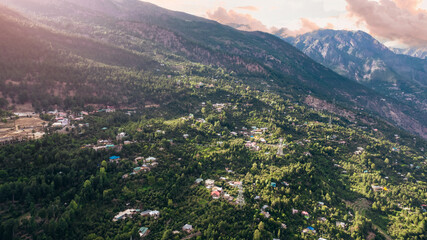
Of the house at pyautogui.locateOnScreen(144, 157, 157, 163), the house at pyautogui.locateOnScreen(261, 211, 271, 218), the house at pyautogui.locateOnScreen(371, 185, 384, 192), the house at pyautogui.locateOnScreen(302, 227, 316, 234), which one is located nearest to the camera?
the house at pyautogui.locateOnScreen(302, 227, 316, 234)

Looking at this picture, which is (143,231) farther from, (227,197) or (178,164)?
(178,164)

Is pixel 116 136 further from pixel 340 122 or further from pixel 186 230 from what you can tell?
pixel 340 122

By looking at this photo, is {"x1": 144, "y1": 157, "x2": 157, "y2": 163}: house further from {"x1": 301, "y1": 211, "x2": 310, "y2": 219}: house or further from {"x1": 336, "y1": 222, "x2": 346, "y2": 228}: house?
{"x1": 336, "y1": 222, "x2": 346, "y2": 228}: house

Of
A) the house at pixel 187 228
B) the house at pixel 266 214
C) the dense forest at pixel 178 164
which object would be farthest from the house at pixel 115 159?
the house at pixel 266 214

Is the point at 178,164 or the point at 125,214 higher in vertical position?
the point at 178,164

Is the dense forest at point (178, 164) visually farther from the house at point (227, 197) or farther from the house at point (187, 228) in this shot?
the house at point (227, 197)

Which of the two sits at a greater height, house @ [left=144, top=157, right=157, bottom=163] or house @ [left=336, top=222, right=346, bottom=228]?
house @ [left=336, top=222, right=346, bottom=228]

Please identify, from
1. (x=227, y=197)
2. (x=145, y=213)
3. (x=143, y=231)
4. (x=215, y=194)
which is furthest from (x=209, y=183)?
(x=143, y=231)

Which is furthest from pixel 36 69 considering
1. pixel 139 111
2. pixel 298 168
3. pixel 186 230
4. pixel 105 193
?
pixel 298 168

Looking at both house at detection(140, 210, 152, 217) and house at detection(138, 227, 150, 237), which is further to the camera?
house at detection(140, 210, 152, 217)

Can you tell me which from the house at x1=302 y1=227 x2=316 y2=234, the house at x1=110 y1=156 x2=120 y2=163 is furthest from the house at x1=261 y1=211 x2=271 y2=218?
the house at x1=110 y1=156 x2=120 y2=163
